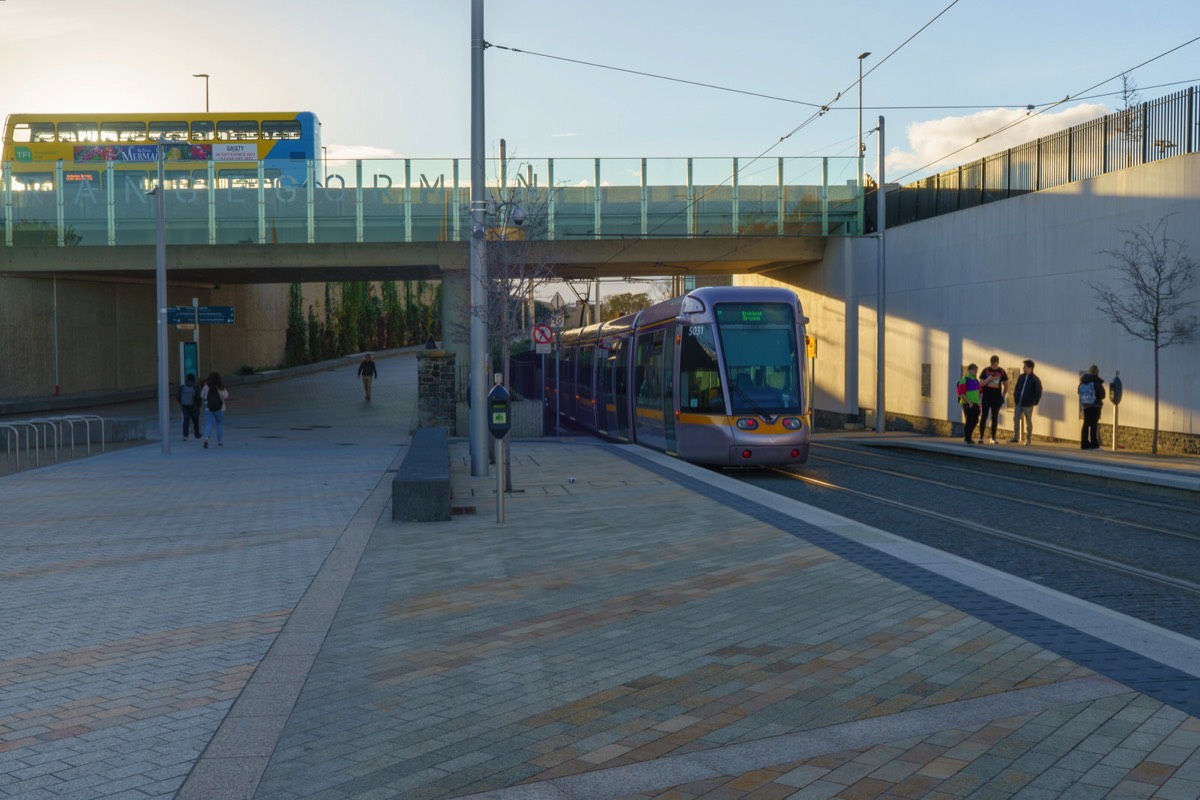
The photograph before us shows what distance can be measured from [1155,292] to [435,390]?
16.8 metres

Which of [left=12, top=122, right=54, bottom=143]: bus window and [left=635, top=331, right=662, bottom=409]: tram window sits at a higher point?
[left=12, top=122, right=54, bottom=143]: bus window

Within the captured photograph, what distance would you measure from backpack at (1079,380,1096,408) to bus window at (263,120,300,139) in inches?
910

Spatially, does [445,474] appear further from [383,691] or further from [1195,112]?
[1195,112]

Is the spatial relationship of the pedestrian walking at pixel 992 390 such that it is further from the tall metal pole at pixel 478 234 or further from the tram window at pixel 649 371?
the tall metal pole at pixel 478 234

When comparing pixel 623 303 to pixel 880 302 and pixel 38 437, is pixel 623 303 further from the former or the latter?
pixel 38 437

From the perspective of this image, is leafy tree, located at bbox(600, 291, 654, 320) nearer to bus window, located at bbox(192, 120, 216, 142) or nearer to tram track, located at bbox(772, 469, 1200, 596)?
bus window, located at bbox(192, 120, 216, 142)

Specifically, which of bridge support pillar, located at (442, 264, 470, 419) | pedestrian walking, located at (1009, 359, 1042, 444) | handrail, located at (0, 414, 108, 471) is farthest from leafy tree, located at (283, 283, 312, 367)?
pedestrian walking, located at (1009, 359, 1042, 444)

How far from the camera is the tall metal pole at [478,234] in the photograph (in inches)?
666

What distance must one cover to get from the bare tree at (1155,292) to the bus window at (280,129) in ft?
75.5

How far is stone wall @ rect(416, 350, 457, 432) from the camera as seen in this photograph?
29422 millimetres

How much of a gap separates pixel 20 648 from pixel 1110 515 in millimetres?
11797

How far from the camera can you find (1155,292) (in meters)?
20.0

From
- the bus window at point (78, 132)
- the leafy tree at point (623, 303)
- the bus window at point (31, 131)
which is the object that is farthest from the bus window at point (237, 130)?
the leafy tree at point (623, 303)

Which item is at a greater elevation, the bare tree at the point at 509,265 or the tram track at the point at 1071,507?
the bare tree at the point at 509,265
